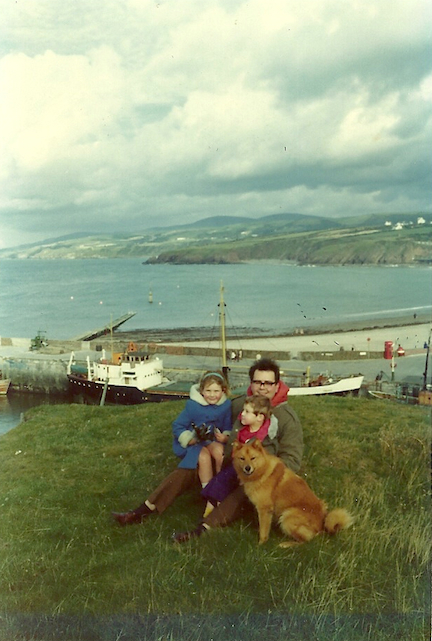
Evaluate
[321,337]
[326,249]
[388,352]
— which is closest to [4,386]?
[388,352]

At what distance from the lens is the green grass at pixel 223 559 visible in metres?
3.21

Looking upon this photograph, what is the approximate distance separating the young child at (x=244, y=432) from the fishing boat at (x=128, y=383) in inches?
955

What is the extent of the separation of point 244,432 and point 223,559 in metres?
0.91

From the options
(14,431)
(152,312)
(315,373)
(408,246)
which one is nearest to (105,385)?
(315,373)

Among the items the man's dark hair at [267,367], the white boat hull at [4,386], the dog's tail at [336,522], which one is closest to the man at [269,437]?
the man's dark hair at [267,367]

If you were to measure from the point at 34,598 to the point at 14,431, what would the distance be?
623 centimetres

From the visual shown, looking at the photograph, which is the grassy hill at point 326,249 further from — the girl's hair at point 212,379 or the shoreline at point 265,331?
the girl's hair at point 212,379

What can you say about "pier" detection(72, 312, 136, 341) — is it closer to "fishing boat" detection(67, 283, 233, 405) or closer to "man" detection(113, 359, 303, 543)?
"fishing boat" detection(67, 283, 233, 405)

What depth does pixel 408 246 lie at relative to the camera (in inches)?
4998

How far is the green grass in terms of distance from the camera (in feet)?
10.5

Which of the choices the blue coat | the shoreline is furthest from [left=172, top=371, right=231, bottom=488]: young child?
the shoreline

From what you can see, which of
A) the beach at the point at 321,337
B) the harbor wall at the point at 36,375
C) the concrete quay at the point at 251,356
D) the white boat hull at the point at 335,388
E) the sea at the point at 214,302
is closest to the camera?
the white boat hull at the point at 335,388

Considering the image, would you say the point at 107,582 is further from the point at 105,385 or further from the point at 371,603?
the point at 105,385

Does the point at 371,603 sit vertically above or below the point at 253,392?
below
